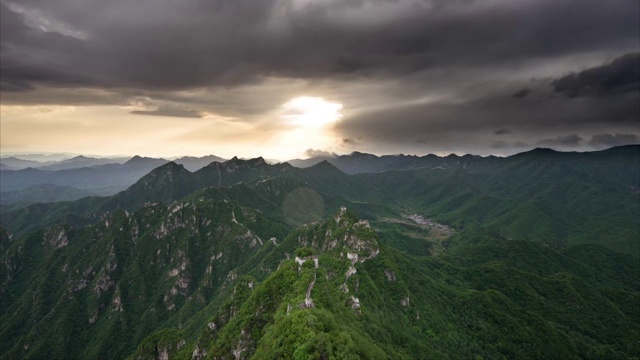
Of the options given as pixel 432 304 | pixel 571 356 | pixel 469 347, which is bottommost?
pixel 571 356

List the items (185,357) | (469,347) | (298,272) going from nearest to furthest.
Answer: (298,272) < (185,357) < (469,347)

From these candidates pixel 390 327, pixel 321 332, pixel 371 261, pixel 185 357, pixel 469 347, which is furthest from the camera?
pixel 371 261

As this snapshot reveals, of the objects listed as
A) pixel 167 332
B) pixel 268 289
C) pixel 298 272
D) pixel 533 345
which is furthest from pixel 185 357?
pixel 533 345

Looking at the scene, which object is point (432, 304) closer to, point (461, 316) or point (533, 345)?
point (461, 316)

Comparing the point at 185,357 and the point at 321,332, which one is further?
the point at 185,357

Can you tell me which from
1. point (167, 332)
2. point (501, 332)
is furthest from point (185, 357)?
point (501, 332)

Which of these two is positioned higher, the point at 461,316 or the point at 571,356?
the point at 461,316

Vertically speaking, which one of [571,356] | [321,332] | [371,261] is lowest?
[571,356]

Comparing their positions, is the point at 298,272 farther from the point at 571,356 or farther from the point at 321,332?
the point at 571,356

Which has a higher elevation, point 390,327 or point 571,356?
point 390,327
